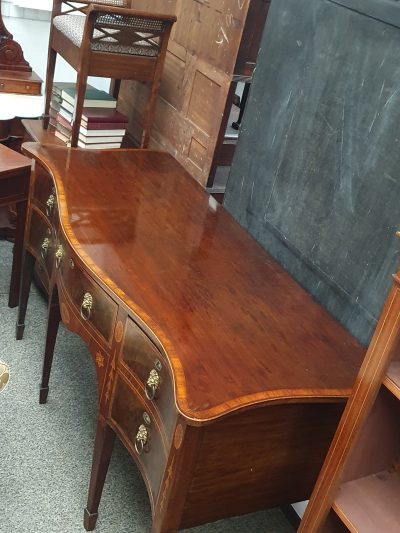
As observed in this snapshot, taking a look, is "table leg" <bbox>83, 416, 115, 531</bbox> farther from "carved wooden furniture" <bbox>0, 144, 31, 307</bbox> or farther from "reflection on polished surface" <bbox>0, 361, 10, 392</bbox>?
"carved wooden furniture" <bbox>0, 144, 31, 307</bbox>

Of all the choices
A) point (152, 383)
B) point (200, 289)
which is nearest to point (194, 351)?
point (152, 383)

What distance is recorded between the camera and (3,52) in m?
2.96

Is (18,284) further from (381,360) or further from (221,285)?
(381,360)

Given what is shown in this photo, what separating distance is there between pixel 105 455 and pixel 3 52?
2.11 m

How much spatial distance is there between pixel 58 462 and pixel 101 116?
51.5 inches

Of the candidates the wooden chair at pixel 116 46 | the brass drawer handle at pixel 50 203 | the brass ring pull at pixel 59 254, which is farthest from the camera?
the wooden chair at pixel 116 46

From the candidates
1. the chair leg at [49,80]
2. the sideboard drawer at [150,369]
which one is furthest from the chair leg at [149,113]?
the sideboard drawer at [150,369]

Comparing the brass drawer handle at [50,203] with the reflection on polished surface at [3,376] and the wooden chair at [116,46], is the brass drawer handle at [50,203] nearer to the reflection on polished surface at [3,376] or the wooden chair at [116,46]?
the wooden chair at [116,46]

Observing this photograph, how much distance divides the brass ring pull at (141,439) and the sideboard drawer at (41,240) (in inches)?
28.3

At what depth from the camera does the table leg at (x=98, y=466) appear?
1.61m

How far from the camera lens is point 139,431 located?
142 cm

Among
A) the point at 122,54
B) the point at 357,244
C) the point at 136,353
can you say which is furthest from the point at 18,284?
the point at 357,244

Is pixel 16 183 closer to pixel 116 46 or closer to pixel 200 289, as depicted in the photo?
pixel 116 46

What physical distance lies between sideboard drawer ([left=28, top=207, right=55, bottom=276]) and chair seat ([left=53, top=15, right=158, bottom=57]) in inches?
25.4
